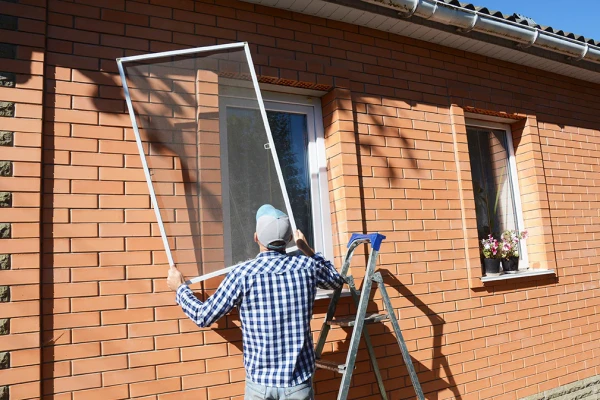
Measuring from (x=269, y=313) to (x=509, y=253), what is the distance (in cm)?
295

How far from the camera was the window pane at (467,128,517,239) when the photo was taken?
4824mm

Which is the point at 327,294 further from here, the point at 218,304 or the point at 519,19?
the point at 519,19

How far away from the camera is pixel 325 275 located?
107 inches

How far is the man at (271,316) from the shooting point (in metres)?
2.44

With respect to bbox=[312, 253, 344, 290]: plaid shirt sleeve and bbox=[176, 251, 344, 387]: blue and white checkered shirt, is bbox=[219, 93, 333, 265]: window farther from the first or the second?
bbox=[176, 251, 344, 387]: blue and white checkered shirt

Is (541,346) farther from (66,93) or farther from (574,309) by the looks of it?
(66,93)

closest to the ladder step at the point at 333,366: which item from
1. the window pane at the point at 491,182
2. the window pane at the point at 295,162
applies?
the window pane at the point at 295,162

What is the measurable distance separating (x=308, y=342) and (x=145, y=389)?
3.30ft

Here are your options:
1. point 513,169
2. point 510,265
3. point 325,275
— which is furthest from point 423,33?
point 325,275

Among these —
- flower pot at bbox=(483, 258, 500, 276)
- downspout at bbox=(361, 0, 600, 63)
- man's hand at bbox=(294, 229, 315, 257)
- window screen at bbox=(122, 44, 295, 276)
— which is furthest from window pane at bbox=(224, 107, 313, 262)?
flower pot at bbox=(483, 258, 500, 276)

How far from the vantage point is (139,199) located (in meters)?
2.94

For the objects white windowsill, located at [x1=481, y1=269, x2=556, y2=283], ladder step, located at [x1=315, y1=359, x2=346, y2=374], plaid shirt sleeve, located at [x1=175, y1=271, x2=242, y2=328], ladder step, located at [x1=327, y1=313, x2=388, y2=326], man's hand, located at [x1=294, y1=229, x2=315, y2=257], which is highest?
man's hand, located at [x1=294, y1=229, x2=315, y2=257]

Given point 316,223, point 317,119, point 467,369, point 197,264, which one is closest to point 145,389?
point 197,264

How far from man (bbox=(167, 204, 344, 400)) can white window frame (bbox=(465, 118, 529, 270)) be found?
2975 mm
